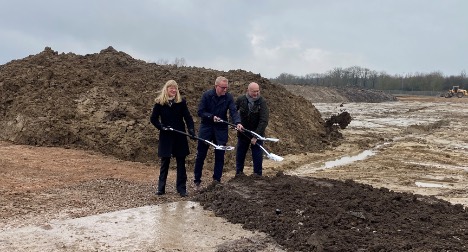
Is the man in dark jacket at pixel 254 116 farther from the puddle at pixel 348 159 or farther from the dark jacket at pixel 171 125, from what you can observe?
the puddle at pixel 348 159

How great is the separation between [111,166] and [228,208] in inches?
178

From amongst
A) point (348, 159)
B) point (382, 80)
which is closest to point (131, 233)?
point (348, 159)

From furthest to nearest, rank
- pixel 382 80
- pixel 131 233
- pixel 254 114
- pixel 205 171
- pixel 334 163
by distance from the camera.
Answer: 1. pixel 382 80
2. pixel 334 163
3. pixel 205 171
4. pixel 254 114
5. pixel 131 233

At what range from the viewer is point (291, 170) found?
37.9 ft

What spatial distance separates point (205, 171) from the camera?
10.6m

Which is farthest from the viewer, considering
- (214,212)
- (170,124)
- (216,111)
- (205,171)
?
(205,171)

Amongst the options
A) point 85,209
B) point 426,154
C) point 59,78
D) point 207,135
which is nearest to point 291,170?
point 207,135

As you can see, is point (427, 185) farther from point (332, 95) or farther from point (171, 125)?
point (332, 95)

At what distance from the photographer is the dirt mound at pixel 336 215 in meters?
5.09

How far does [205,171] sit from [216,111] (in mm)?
2982

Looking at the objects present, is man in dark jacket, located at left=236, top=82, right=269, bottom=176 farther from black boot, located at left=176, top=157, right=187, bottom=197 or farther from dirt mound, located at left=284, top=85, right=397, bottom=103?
dirt mound, located at left=284, top=85, right=397, bottom=103

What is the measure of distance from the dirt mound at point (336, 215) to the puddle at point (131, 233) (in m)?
0.34

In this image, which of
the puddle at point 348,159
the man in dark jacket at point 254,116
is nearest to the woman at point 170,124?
the man in dark jacket at point 254,116

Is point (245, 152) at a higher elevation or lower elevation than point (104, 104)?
lower
